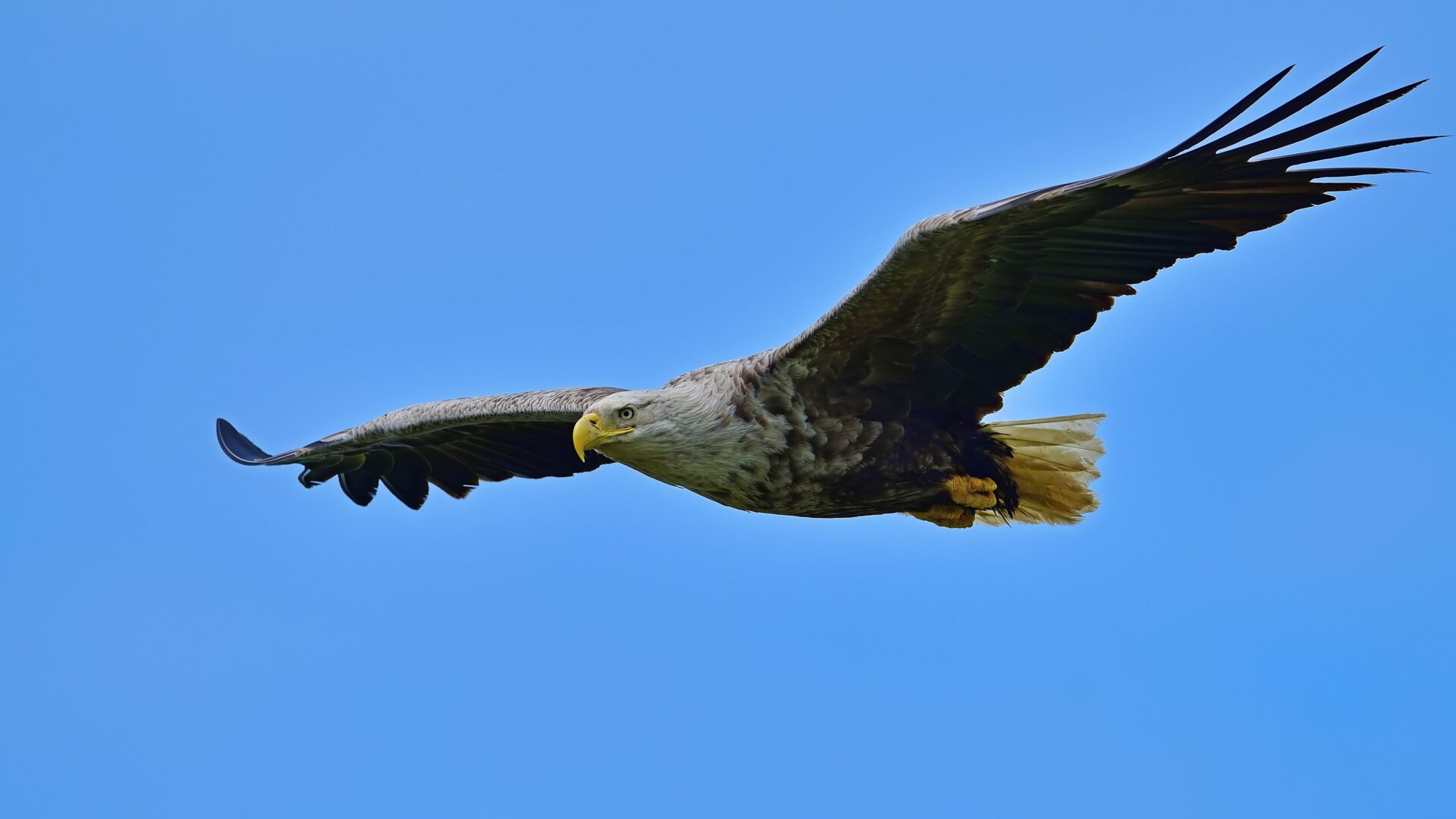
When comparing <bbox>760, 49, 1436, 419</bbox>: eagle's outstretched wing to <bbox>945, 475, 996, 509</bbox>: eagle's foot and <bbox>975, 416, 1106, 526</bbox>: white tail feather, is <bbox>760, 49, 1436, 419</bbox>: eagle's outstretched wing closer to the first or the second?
<bbox>945, 475, 996, 509</bbox>: eagle's foot

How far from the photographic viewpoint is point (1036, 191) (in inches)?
276

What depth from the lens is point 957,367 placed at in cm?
804

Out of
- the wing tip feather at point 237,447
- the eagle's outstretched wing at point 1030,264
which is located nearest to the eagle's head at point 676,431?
the eagle's outstretched wing at point 1030,264

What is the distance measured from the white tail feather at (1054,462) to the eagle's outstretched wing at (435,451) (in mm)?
2249

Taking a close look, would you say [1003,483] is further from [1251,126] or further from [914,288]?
[1251,126]

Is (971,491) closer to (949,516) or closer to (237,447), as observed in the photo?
(949,516)

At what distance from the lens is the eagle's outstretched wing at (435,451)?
9.47 meters

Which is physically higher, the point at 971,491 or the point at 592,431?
the point at 592,431

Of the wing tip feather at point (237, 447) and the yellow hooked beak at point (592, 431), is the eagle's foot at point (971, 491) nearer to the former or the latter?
the yellow hooked beak at point (592, 431)

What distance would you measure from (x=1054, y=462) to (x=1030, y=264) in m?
1.50

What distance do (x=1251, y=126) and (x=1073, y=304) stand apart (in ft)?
3.98

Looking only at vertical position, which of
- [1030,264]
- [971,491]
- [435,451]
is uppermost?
[435,451]

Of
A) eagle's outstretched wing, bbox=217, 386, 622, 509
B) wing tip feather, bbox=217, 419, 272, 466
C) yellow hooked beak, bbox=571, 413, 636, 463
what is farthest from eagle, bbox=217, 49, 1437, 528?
wing tip feather, bbox=217, 419, 272, 466

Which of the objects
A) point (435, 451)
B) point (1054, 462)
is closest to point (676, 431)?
point (1054, 462)
